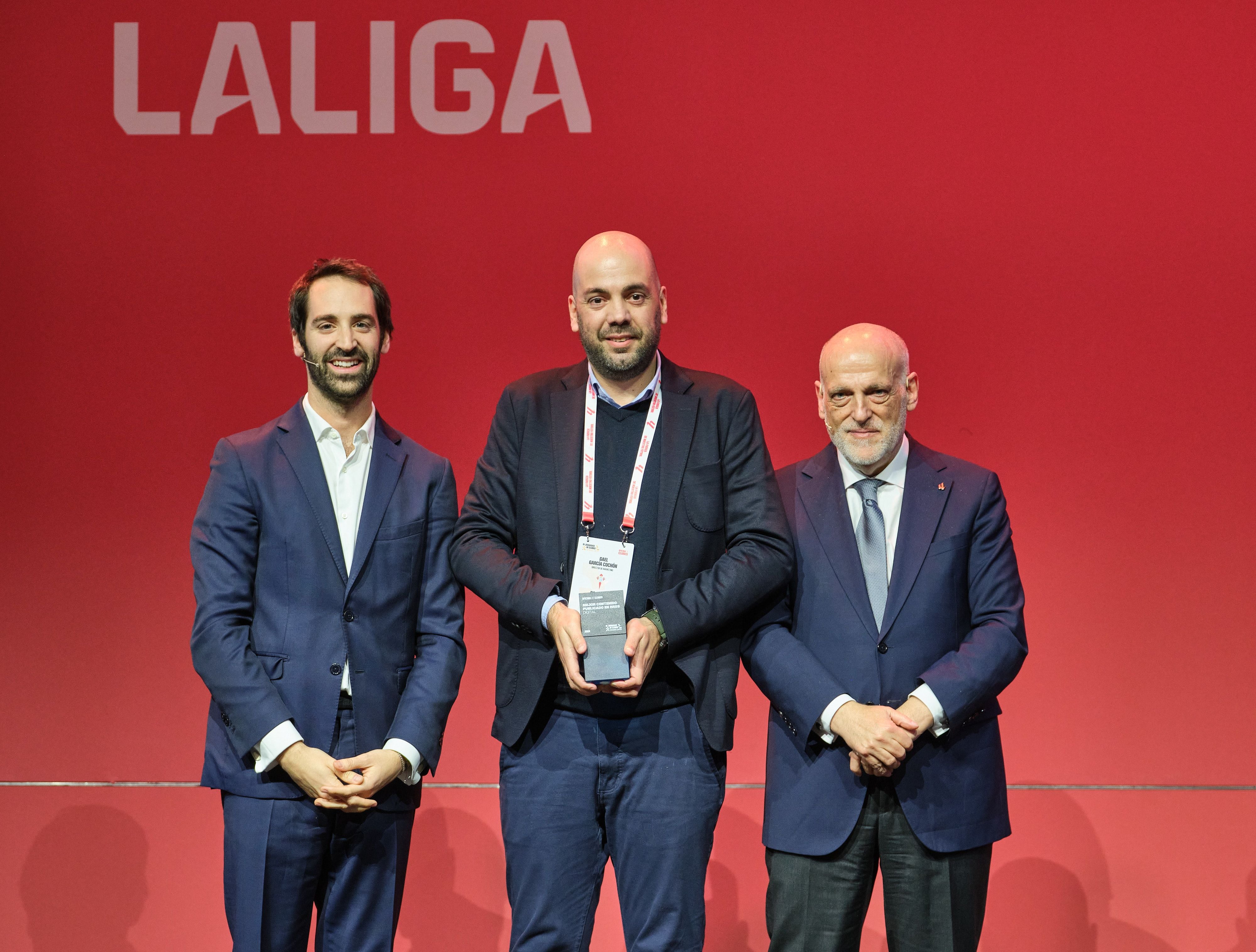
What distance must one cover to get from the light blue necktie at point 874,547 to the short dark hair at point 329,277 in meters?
1.19

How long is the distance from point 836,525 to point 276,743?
1301 mm

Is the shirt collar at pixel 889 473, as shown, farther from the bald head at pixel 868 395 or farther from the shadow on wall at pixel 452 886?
the shadow on wall at pixel 452 886

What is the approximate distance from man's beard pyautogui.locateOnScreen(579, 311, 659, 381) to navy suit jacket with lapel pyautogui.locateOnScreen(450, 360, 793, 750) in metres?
0.10

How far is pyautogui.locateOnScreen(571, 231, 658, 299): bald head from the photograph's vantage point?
249cm

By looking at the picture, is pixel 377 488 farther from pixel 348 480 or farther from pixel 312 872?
pixel 312 872

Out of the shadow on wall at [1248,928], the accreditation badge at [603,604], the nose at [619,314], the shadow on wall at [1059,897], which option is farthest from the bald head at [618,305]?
the shadow on wall at [1248,928]

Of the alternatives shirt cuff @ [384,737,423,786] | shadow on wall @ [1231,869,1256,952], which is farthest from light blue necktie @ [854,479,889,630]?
shadow on wall @ [1231,869,1256,952]

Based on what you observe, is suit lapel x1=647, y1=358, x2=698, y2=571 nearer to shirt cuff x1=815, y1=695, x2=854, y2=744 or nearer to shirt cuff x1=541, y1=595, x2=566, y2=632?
shirt cuff x1=541, y1=595, x2=566, y2=632

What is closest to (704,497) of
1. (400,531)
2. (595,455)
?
(595,455)

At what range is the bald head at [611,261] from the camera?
8.18 feet

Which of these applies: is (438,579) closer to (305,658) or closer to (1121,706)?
(305,658)

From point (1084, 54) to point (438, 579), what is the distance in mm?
2815

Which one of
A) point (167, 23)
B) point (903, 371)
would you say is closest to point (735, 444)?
point (903, 371)

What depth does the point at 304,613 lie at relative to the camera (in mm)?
2479
